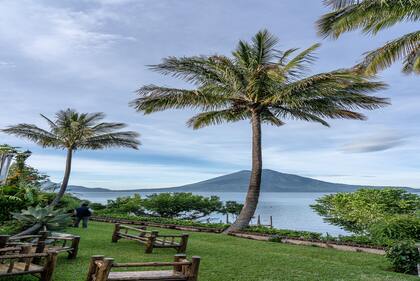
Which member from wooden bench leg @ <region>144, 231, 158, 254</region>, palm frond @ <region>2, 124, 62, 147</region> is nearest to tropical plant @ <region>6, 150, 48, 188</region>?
palm frond @ <region>2, 124, 62, 147</region>

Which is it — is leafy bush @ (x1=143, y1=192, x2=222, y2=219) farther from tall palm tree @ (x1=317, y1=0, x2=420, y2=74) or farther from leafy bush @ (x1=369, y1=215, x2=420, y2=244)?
tall palm tree @ (x1=317, y1=0, x2=420, y2=74)

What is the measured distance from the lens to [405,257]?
27.2ft

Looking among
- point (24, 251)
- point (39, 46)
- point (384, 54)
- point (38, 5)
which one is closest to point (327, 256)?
point (384, 54)

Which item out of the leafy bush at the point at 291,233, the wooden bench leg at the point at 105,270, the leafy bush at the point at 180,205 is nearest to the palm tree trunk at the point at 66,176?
the leafy bush at the point at 180,205

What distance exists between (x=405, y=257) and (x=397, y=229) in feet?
12.1

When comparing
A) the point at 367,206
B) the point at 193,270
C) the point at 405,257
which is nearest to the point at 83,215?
the point at 193,270

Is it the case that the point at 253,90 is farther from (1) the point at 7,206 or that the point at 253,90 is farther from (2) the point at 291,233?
(1) the point at 7,206

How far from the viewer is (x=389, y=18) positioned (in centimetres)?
1070

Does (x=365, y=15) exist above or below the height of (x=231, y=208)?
above

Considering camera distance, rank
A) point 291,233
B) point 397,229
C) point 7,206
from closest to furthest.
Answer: point 397,229, point 7,206, point 291,233

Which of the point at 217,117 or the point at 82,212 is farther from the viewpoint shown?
the point at 217,117

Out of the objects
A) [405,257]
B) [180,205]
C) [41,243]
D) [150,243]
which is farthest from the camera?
[180,205]

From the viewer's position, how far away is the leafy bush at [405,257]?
8266 mm

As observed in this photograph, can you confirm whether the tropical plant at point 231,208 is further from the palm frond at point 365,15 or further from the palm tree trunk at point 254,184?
the palm frond at point 365,15
